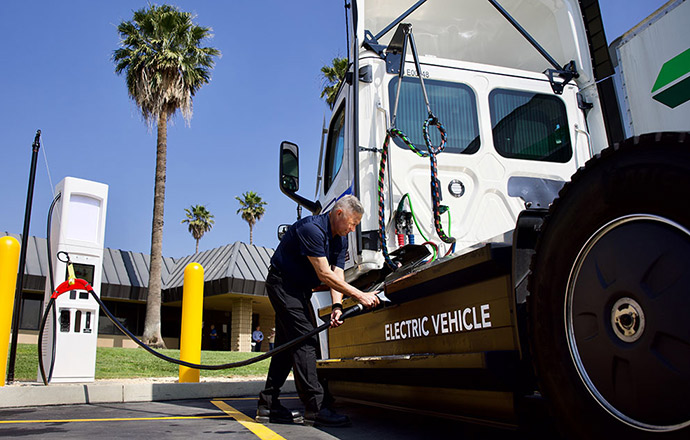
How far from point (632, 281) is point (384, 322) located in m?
1.84

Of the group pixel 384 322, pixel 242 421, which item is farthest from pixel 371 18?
pixel 242 421

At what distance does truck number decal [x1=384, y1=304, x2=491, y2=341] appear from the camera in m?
2.37

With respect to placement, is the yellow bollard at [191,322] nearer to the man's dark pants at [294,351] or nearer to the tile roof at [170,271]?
the man's dark pants at [294,351]

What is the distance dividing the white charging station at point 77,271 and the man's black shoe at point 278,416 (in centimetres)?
360

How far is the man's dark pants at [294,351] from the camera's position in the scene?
4090 mm

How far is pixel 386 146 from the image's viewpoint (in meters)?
4.14

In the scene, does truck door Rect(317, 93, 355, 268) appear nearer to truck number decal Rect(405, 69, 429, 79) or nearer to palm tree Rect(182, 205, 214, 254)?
truck number decal Rect(405, 69, 429, 79)

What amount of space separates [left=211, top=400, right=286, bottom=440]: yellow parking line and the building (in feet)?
63.1

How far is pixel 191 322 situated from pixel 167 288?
21.4m

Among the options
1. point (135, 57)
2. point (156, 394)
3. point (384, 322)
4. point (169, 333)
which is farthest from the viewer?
point (169, 333)

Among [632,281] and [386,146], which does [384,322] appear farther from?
[632,281]

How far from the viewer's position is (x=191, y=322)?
7.16 m

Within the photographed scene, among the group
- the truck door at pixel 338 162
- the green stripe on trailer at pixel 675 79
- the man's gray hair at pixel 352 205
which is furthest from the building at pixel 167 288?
the green stripe on trailer at pixel 675 79

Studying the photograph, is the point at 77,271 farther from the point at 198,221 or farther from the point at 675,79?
the point at 198,221
